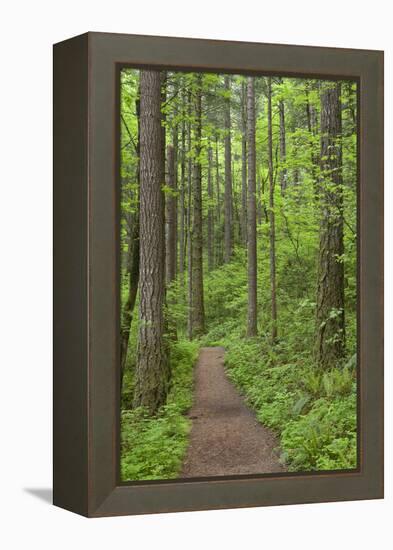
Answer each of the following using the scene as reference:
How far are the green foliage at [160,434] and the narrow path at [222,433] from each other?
3.2 inches

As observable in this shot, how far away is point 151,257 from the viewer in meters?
8.59

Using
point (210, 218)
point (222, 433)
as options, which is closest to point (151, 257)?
point (210, 218)

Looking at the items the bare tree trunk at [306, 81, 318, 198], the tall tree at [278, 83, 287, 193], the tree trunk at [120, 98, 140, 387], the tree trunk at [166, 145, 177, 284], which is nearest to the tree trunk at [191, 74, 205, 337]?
the tree trunk at [166, 145, 177, 284]

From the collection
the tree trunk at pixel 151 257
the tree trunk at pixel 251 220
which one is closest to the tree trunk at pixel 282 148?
the tree trunk at pixel 251 220

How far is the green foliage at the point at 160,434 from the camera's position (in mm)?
8328

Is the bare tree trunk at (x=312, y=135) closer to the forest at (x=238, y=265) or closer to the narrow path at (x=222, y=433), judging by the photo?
the forest at (x=238, y=265)

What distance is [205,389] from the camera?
8688mm

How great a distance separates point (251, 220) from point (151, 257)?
3.10 ft

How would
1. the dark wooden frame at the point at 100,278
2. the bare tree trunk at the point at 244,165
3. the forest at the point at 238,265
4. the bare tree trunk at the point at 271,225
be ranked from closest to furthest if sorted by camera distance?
the dark wooden frame at the point at 100,278, the forest at the point at 238,265, the bare tree trunk at the point at 244,165, the bare tree trunk at the point at 271,225

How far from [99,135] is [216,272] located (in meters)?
1.52

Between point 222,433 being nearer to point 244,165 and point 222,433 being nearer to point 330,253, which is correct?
point 330,253

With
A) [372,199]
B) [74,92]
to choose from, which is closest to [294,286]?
[372,199]

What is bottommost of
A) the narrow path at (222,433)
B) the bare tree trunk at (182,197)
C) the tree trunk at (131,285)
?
the narrow path at (222,433)

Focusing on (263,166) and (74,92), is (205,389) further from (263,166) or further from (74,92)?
(74,92)
